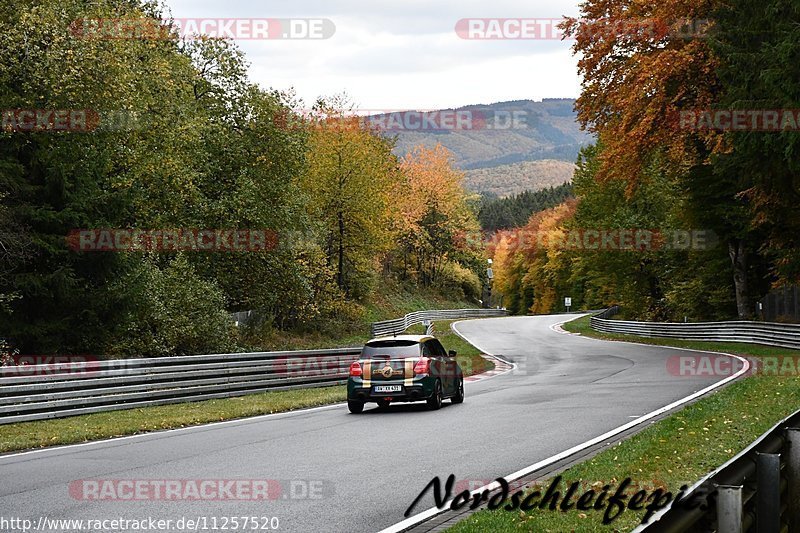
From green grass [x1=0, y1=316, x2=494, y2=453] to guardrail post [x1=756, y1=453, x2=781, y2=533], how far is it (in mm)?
10327

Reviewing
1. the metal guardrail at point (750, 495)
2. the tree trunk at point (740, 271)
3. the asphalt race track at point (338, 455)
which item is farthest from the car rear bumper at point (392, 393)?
the tree trunk at point (740, 271)

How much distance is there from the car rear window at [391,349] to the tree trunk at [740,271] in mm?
25085

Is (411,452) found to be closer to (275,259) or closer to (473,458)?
(473,458)

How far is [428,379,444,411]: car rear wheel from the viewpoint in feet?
59.6

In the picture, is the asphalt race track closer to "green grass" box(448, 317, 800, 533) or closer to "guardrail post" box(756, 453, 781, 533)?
"green grass" box(448, 317, 800, 533)

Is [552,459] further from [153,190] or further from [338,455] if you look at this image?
[153,190]

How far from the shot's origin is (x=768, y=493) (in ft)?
17.6

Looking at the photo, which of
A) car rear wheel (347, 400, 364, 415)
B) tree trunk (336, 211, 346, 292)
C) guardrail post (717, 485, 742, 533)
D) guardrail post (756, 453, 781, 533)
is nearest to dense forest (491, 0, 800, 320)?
car rear wheel (347, 400, 364, 415)

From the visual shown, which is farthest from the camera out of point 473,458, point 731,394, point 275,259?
point 275,259

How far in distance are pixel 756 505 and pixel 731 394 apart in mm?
13215

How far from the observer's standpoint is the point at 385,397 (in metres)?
17.9

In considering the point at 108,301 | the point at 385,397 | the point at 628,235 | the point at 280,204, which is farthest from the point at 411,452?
the point at 628,235

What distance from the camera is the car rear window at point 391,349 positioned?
18266mm

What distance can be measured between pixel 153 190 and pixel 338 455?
2434 centimetres
